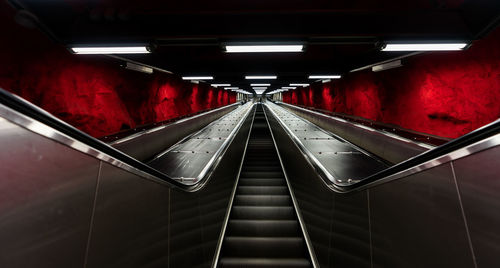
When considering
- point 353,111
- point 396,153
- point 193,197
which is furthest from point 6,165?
point 353,111

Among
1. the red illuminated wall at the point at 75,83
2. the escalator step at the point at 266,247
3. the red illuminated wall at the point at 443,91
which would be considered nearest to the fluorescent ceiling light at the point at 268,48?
the escalator step at the point at 266,247

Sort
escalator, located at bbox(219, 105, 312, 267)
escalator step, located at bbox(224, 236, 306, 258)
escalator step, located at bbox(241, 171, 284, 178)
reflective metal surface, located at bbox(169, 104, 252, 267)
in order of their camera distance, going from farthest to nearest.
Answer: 1. escalator step, located at bbox(241, 171, 284, 178)
2. escalator step, located at bbox(224, 236, 306, 258)
3. escalator, located at bbox(219, 105, 312, 267)
4. reflective metal surface, located at bbox(169, 104, 252, 267)

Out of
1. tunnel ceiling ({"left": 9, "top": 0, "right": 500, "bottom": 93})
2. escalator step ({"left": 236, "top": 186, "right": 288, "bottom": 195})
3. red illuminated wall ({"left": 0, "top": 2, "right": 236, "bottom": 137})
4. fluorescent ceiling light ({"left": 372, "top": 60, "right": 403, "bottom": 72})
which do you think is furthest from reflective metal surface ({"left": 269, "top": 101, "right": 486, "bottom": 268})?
red illuminated wall ({"left": 0, "top": 2, "right": 236, "bottom": 137})

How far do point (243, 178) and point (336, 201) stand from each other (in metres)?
3.40

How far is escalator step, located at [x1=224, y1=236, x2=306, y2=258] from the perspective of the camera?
324 cm

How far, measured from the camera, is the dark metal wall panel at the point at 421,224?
3.54ft

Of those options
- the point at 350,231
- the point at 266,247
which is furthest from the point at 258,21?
the point at 266,247

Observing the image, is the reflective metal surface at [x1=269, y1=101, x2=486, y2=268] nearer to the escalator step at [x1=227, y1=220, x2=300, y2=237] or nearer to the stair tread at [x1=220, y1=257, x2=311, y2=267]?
the stair tread at [x1=220, y1=257, x2=311, y2=267]

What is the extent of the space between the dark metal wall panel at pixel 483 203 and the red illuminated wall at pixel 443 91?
4753 mm

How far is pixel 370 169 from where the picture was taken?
4152 millimetres

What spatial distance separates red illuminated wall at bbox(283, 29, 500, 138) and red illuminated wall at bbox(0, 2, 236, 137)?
8.64 metres

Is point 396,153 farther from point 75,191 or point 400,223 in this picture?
point 75,191

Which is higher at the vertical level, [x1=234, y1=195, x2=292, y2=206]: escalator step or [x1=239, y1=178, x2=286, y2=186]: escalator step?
[x1=239, y1=178, x2=286, y2=186]: escalator step

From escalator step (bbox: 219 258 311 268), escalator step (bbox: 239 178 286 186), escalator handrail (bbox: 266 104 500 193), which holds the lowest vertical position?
escalator step (bbox: 219 258 311 268)
